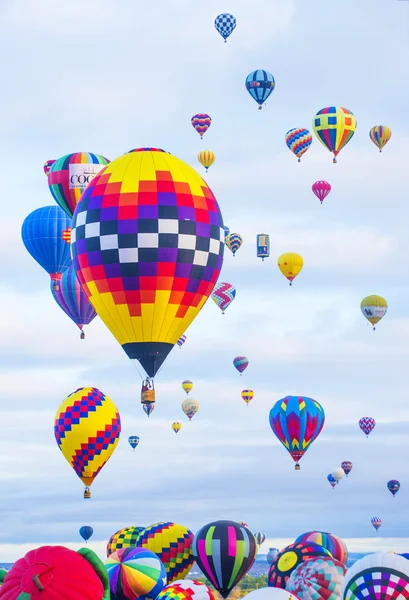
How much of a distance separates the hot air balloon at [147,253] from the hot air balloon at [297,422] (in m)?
14.3

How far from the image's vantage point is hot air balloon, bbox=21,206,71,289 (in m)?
46.7

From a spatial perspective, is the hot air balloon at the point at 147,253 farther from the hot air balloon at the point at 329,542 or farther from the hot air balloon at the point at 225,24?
the hot air balloon at the point at 225,24

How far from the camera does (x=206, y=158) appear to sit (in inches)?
2484

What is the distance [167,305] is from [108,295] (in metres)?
1.63

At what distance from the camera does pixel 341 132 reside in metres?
56.7

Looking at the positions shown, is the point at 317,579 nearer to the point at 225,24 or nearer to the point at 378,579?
the point at 378,579

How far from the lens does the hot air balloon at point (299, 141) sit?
2362 inches

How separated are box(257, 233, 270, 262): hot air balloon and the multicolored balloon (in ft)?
97.1

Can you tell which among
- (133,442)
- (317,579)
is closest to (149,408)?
(133,442)

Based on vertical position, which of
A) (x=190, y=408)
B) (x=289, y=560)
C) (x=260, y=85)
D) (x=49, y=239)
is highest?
(x=260, y=85)

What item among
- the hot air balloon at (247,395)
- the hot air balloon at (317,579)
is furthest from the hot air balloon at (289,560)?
the hot air balloon at (247,395)

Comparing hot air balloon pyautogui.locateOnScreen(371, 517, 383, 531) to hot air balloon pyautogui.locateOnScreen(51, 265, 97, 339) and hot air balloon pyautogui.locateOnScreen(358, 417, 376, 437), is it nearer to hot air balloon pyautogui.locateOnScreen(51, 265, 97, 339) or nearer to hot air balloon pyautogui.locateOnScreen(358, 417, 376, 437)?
hot air balloon pyautogui.locateOnScreen(358, 417, 376, 437)

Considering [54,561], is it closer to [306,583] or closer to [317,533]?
[306,583]

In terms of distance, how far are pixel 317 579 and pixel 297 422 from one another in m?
16.6
